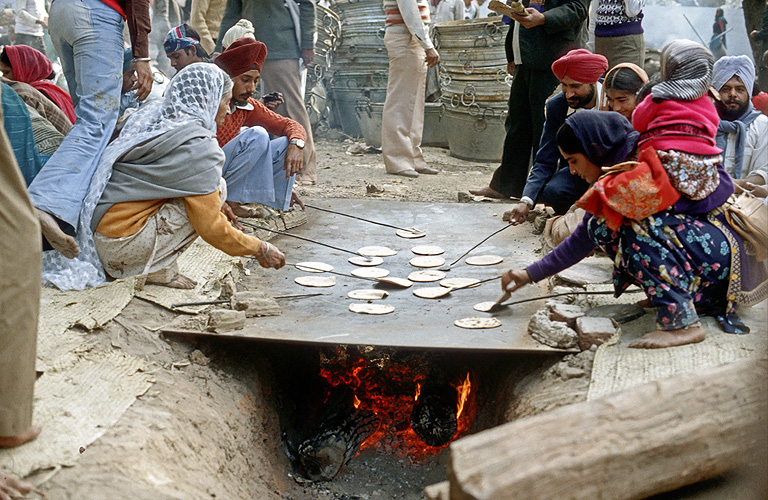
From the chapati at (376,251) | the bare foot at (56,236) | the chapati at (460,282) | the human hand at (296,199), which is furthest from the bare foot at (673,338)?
the human hand at (296,199)

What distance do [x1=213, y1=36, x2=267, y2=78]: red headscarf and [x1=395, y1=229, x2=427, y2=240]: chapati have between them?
1501mm

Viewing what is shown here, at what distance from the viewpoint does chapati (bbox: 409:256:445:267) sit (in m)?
3.88

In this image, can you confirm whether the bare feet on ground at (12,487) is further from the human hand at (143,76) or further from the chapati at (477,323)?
the human hand at (143,76)

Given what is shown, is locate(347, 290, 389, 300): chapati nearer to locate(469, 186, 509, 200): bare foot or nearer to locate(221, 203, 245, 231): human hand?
locate(221, 203, 245, 231): human hand

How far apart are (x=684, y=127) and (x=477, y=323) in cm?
119

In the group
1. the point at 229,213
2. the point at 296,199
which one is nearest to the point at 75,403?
the point at 229,213

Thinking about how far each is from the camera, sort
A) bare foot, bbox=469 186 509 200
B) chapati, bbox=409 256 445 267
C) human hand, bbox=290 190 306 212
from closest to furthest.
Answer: chapati, bbox=409 256 445 267 → human hand, bbox=290 190 306 212 → bare foot, bbox=469 186 509 200

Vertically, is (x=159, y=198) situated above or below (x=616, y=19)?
below

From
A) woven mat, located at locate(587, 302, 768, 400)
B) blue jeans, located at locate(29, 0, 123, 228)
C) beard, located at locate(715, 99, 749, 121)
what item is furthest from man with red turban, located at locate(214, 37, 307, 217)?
beard, located at locate(715, 99, 749, 121)

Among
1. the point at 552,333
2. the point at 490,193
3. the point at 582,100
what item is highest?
the point at 582,100

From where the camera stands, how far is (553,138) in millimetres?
4230

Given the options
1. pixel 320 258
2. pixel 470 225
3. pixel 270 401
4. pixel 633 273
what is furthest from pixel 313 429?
pixel 470 225

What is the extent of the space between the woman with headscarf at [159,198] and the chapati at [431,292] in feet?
2.56

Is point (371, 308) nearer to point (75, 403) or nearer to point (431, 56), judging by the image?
point (75, 403)
